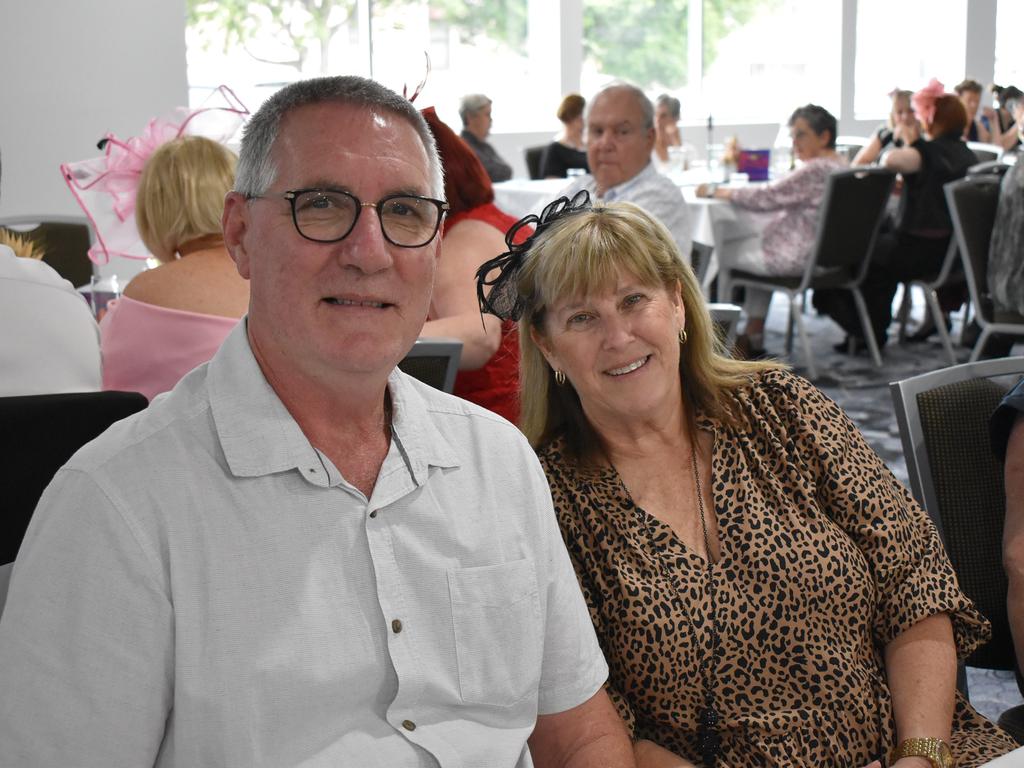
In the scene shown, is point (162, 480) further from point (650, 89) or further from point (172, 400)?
point (650, 89)

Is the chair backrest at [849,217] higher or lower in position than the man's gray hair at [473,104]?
lower

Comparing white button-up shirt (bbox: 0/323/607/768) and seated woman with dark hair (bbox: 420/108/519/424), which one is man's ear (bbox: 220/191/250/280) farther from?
seated woman with dark hair (bbox: 420/108/519/424)

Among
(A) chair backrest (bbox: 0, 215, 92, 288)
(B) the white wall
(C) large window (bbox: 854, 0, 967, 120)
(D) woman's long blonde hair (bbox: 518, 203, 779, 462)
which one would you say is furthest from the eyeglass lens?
(C) large window (bbox: 854, 0, 967, 120)

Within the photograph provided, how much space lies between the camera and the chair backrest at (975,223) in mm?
4754

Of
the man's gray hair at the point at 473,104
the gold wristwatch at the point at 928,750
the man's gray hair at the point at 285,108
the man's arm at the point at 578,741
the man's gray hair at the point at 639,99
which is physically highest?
the man's gray hair at the point at 473,104

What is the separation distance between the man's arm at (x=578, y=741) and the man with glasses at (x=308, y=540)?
0.02 metres

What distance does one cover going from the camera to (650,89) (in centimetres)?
1277

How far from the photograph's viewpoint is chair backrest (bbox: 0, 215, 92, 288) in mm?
4141

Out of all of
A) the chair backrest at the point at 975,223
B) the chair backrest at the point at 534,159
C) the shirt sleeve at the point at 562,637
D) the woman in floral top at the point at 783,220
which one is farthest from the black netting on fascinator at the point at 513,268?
the chair backrest at the point at 534,159

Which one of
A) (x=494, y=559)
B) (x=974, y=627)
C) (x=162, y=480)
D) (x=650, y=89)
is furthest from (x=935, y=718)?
(x=650, y=89)

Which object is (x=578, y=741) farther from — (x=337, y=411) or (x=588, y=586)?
(x=337, y=411)

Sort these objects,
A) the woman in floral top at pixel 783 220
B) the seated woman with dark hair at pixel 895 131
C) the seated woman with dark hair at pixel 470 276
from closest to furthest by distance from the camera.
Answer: the seated woman with dark hair at pixel 470 276
the woman in floral top at pixel 783 220
the seated woman with dark hair at pixel 895 131

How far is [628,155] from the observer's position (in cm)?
442

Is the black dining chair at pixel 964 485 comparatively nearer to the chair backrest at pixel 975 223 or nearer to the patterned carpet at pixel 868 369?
the patterned carpet at pixel 868 369
